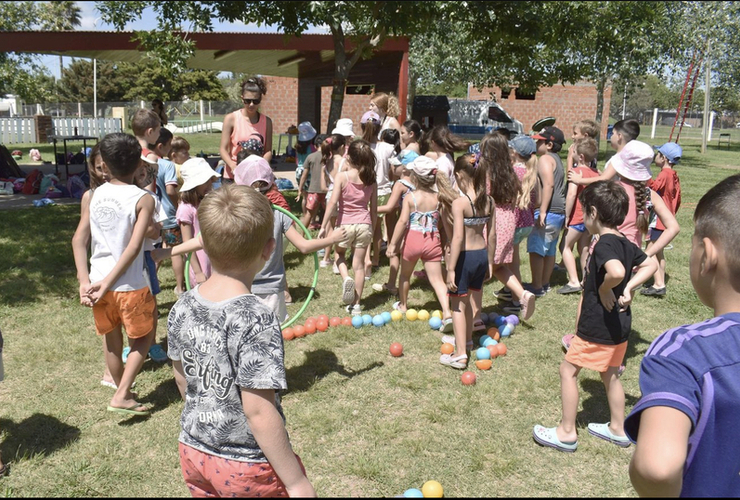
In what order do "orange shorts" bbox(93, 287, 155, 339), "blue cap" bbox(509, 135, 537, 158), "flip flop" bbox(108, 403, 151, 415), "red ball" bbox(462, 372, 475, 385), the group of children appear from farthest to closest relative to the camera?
"blue cap" bbox(509, 135, 537, 158) < "red ball" bbox(462, 372, 475, 385) < "flip flop" bbox(108, 403, 151, 415) < "orange shorts" bbox(93, 287, 155, 339) < the group of children

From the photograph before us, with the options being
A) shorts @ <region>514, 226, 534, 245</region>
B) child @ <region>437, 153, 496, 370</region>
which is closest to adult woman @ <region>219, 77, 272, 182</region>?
child @ <region>437, 153, 496, 370</region>

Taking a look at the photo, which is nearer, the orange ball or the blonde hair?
the blonde hair

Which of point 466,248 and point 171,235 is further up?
point 466,248

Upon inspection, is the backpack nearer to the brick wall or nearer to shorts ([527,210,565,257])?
shorts ([527,210,565,257])

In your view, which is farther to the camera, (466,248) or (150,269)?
(466,248)

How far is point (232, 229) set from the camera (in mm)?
2029

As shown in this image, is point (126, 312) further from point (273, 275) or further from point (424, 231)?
point (424, 231)

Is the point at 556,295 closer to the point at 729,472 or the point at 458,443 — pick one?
the point at 458,443

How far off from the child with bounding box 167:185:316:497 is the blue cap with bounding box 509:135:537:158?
4541mm

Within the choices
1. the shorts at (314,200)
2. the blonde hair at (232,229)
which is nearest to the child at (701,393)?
the blonde hair at (232,229)

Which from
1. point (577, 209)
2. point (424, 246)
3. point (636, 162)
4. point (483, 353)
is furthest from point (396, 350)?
point (577, 209)

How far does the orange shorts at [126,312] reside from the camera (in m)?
3.85

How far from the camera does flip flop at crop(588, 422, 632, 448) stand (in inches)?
153

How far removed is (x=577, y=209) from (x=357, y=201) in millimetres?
2572
